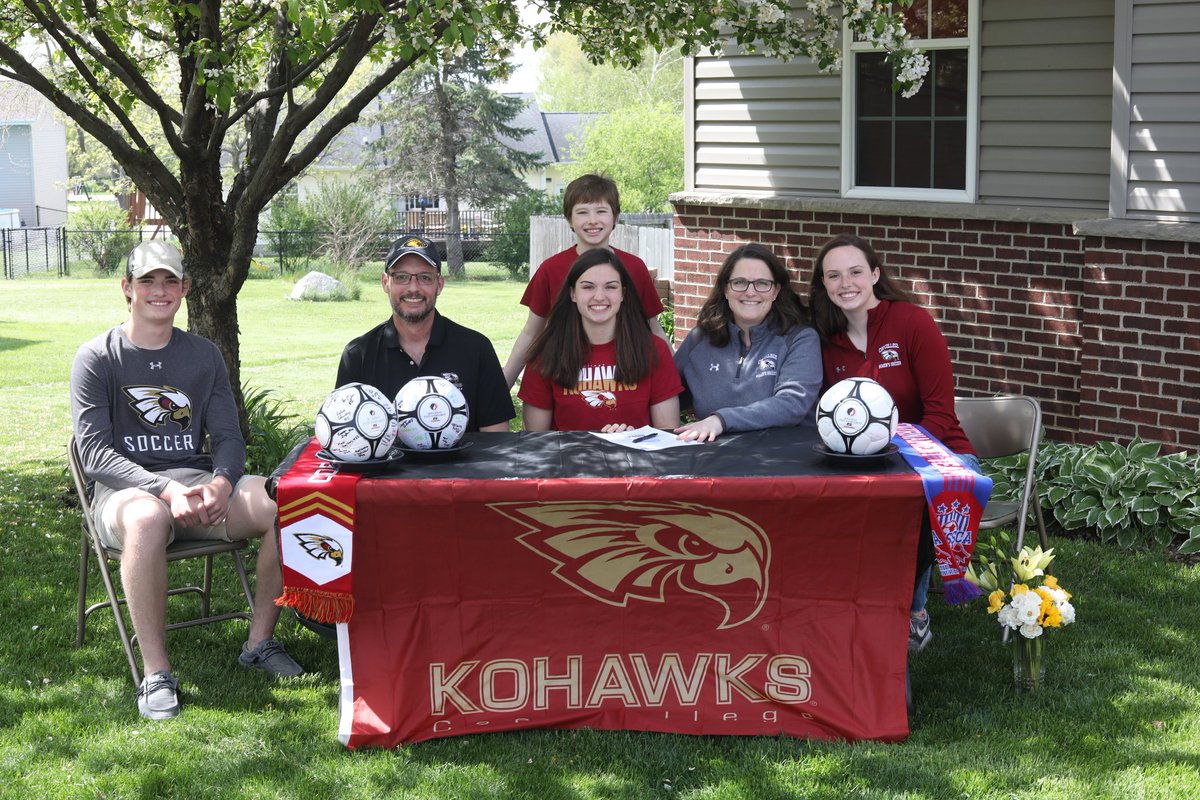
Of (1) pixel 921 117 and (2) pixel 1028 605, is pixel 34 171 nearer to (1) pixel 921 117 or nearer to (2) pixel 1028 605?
(1) pixel 921 117

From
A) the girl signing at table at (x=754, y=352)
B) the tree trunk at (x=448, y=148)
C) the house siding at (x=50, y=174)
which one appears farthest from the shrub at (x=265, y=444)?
the house siding at (x=50, y=174)

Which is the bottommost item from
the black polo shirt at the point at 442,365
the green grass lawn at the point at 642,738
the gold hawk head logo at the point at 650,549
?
the green grass lawn at the point at 642,738

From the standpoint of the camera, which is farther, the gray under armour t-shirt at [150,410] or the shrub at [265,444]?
the shrub at [265,444]

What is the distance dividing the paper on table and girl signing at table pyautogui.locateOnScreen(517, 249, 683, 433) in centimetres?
20

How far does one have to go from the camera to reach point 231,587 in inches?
233

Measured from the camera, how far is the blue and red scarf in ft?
12.8

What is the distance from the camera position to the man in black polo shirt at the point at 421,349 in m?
4.71

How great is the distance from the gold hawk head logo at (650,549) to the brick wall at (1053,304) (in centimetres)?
389

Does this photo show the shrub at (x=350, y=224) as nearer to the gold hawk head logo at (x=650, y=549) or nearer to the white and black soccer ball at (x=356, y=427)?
the white and black soccer ball at (x=356, y=427)

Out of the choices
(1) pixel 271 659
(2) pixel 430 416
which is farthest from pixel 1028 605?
(1) pixel 271 659

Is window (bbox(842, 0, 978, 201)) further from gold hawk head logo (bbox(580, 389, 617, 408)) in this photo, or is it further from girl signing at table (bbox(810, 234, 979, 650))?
gold hawk head logo (bbox(580, 389, 617, 408))

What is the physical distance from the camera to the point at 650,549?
13.3 feet

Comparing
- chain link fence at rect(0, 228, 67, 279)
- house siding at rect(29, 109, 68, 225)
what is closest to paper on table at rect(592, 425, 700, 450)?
chain link fence at rect(0, 228, 67, 279)

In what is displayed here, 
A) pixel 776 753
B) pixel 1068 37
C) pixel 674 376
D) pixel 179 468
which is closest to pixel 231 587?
pixel 179 468
